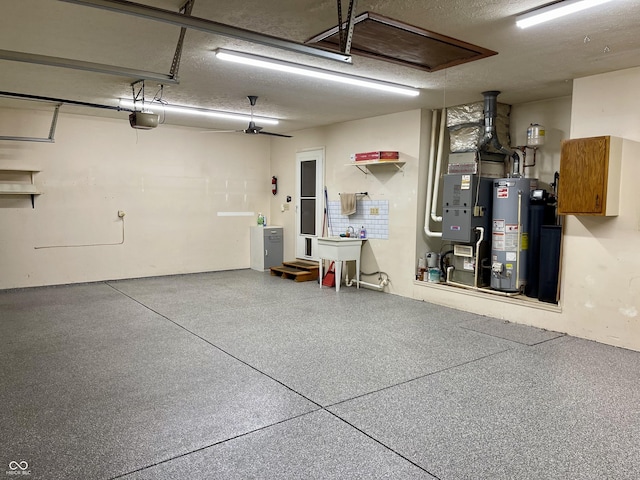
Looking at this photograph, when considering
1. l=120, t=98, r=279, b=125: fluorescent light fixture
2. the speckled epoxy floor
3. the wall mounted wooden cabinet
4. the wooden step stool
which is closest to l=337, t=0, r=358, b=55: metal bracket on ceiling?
the speckled epoxy floor

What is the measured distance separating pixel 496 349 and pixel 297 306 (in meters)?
2.60

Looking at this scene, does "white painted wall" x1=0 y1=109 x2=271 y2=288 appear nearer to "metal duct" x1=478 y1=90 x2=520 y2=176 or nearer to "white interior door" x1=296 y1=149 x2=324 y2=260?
"white interior door" x1=296 y1=149 x2=324 y2=260

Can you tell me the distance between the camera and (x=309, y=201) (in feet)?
28.1

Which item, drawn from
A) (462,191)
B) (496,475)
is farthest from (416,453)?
(462,191)

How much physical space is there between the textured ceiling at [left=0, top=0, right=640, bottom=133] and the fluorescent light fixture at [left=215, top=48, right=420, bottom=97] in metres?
0.12

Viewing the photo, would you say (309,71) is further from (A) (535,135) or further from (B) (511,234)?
(B) (511,234)

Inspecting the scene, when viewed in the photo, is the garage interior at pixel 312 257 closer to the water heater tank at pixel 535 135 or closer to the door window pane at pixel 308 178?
the door window pane at pixel 308 178

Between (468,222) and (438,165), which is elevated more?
(438,165)

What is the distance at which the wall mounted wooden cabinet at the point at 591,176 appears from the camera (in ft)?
13.6

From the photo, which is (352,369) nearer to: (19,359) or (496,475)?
(496,475)

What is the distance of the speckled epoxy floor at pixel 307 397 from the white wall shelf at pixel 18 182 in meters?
2.02

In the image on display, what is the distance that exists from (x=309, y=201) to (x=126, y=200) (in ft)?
10.7

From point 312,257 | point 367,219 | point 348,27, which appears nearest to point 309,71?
point 348,27

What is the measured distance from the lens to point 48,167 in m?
6.93
